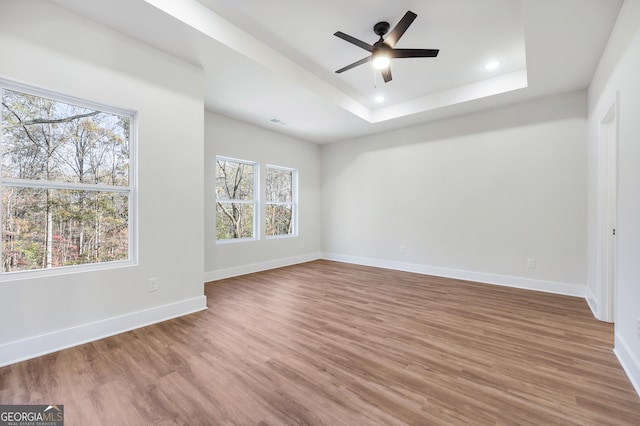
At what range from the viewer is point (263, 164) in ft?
17.1

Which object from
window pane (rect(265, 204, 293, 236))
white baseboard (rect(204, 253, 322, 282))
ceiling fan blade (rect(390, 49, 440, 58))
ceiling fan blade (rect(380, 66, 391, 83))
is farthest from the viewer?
window pane (rect(265, 204, 293, 236))

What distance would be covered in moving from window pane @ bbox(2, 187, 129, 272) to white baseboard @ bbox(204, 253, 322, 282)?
6.17 ft

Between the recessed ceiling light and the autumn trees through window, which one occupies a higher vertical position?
the recessed ceiling light

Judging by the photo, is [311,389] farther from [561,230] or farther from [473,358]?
[561,230]

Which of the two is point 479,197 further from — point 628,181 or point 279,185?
point 279,185

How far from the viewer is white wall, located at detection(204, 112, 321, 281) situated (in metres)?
4.38

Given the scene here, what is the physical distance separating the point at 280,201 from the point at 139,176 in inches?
128

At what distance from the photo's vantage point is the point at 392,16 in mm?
2600

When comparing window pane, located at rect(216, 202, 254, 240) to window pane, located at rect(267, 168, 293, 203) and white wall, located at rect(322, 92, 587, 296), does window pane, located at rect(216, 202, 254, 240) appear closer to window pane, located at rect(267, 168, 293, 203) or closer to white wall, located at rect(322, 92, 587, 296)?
window pane, located at rect(267, 168, 293, 203)

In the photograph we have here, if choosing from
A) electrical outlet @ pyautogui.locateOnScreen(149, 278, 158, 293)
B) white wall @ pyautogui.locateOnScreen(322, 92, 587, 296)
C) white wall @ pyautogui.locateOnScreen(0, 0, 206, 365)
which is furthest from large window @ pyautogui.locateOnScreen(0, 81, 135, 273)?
white wall @ pyautogui.locateOnScreen(322, 92, 587, 296)

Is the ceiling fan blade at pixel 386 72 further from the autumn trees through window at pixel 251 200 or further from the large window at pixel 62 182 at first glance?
the autumn trees through window at pixel 251 200

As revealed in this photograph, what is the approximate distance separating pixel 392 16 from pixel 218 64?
193 cm

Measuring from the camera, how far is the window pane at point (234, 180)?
4637 mm

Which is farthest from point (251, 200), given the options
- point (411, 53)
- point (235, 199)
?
point (411, 53)
